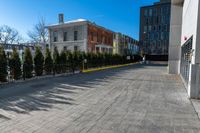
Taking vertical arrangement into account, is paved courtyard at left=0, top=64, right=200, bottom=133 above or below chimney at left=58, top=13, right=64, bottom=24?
below

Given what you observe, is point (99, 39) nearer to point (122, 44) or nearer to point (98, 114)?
point (122, 44)

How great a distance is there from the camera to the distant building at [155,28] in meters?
42.9

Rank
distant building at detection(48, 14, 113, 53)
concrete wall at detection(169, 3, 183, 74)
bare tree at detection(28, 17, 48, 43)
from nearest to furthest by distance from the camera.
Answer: concrete wall at detection(169, 3, 183, 74)
distant building at detection(48, 14, 113, 53)
bare tree at detection(28, 17, 48, 43)

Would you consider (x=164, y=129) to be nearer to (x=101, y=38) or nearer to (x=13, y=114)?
(x=13, y=114)

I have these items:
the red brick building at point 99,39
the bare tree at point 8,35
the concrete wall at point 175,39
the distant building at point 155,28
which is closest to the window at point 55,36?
the red brick building at point 99,39

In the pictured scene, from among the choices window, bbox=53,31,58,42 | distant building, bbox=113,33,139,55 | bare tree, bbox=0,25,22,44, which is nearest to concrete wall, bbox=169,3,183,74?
window, bbox=53,31,58,42

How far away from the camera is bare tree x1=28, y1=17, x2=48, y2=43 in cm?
3204

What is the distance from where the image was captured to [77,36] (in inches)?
907

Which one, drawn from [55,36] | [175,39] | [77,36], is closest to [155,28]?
[77,36]

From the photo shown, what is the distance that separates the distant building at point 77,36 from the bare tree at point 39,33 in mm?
8837

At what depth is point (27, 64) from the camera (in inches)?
389

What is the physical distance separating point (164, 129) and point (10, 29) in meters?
45.3

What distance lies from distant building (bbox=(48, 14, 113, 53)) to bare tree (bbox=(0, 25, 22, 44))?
21220 millimetres

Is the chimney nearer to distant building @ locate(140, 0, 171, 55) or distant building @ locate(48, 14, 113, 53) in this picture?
distant building @ locate(48, 14, 113, 53)
